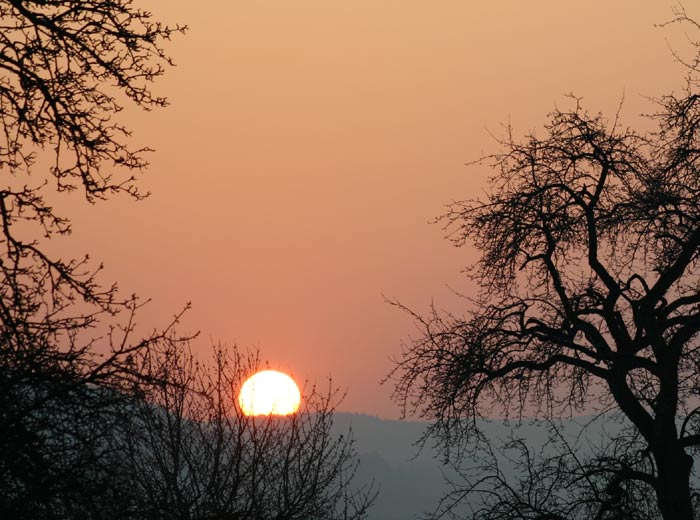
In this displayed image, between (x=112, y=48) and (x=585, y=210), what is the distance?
7.74 meters

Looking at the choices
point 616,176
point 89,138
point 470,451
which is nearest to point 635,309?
point 616,176

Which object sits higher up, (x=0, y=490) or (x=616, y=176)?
(x=616, y=176)

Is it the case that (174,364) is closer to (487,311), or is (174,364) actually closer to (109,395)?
(487,311)

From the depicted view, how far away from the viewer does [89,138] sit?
1048 centimetres

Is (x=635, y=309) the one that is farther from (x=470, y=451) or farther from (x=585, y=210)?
(x=470, y=451)

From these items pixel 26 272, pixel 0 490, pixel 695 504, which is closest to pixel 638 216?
pixel 695 504

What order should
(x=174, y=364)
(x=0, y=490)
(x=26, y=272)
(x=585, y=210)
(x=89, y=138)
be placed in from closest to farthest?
(x=0, y=490), (x=26, y=272), (x=89, y=138), (x=585, y=210), (x=174, y=364)

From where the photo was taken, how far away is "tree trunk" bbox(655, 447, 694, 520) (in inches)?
567

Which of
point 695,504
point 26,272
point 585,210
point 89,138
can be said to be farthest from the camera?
point 585,210

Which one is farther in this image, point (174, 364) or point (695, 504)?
point (174, 364)

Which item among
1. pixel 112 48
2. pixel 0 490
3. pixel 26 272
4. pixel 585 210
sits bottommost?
pixel 0 490

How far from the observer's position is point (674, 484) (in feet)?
47.8

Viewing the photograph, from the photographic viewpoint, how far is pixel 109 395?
29.0 ft

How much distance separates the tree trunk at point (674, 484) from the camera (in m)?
14.4
